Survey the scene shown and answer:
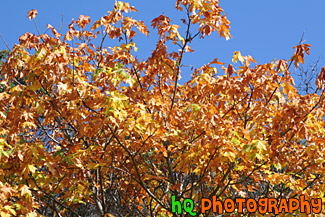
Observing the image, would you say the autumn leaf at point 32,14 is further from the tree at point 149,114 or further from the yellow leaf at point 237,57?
the yellow leaf at point 237,57

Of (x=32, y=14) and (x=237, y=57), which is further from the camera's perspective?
(x=32, y=14)

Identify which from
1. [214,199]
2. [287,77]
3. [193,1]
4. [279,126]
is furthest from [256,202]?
[193,1]

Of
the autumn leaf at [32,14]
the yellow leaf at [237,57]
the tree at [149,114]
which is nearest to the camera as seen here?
the tree at [149,114]

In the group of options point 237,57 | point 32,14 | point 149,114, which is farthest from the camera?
point 32,14

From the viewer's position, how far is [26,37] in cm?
580

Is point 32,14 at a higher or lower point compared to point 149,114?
higher

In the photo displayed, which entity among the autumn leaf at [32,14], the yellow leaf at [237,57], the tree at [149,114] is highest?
the autumn leaf at [32,14]

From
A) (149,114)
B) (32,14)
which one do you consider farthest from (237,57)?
(32,14)

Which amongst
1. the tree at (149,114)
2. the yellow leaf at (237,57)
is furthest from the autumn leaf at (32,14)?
the yellow leaf at (237,57)

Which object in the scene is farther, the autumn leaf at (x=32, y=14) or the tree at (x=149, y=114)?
the autumn leaf at (x=32, y=14)

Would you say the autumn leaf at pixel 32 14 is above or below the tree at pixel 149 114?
above

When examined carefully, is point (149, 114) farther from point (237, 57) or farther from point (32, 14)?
point (32, 14)

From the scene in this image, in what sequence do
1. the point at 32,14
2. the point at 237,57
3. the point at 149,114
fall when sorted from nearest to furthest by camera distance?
the point at 149,114 → the point at 237,57 → the point at 32,14

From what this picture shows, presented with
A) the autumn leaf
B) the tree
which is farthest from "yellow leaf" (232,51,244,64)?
the autumn leaf
